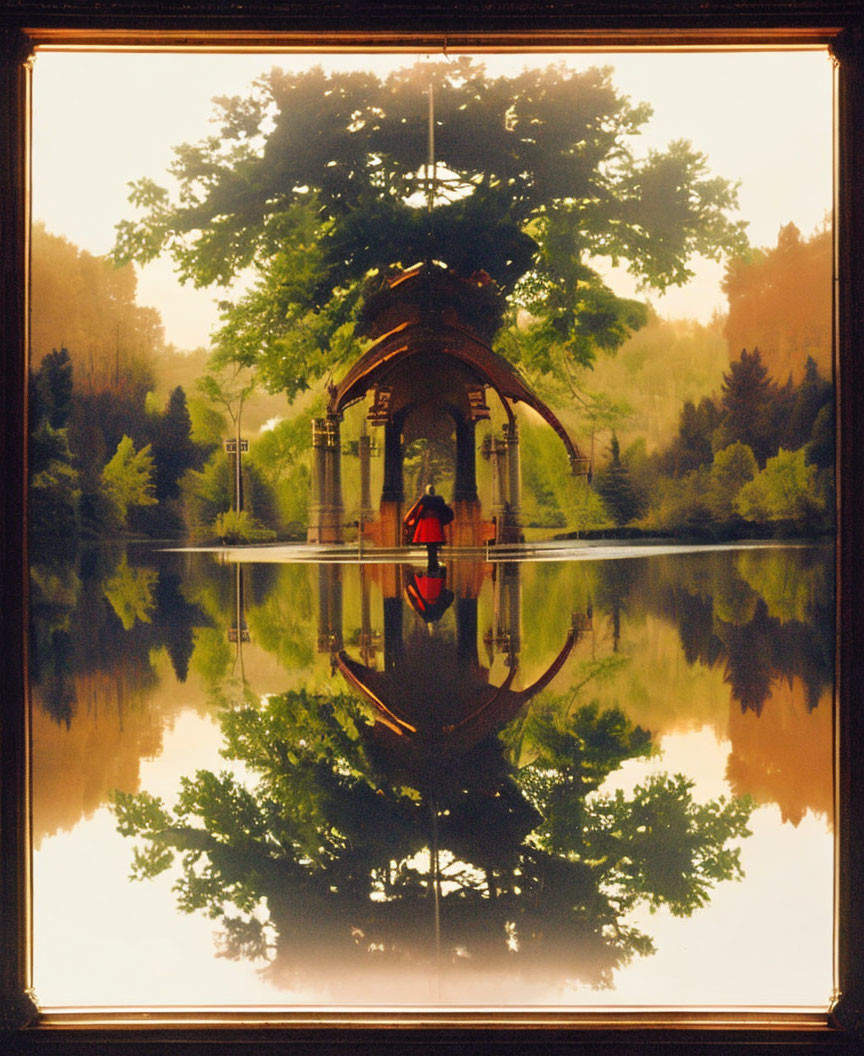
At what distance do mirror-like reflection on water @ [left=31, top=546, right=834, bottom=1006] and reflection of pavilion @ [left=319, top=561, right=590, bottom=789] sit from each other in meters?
0.01

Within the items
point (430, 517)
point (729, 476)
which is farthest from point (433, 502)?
point (729, 476)

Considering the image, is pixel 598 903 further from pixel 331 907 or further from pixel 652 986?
pixel 331 907

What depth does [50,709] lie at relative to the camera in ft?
12.8

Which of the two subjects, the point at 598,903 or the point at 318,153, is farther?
the point at 318,153

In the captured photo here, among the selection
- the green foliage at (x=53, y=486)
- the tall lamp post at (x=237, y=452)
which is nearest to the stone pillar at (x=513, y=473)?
the tall lamp post at (x=237, y=452)

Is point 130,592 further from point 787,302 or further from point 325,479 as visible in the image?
point 787,302

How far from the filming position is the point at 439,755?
391cm

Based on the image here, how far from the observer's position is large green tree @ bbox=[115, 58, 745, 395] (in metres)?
4.01

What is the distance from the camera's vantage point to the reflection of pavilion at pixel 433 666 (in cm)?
395

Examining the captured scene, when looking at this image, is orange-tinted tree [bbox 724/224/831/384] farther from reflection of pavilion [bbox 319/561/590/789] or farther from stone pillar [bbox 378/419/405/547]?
stone pillar [bbox 378/419/405/547]

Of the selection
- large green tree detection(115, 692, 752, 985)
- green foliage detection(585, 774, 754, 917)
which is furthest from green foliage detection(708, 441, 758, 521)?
green foliage detection(585, 774, 754, 917)

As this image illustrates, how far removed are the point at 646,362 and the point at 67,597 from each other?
2833 millimetres

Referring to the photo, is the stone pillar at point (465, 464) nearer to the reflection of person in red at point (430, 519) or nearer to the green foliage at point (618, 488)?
the reflection of person in red at point (430, 519)

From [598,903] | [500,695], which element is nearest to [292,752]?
[500,695]
